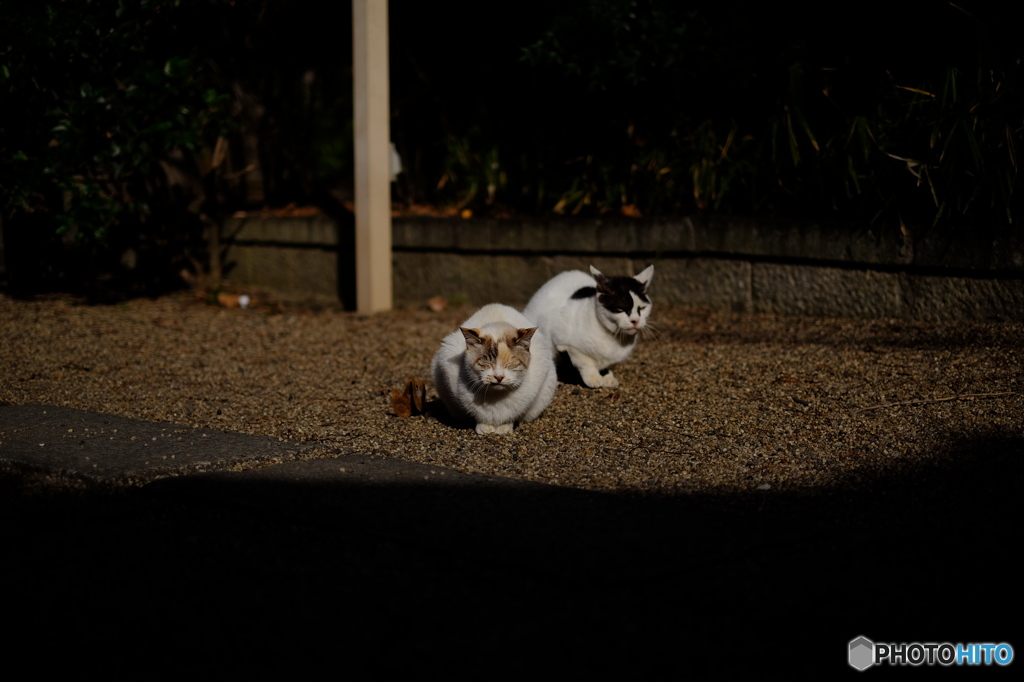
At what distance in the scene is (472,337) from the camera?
336 cm

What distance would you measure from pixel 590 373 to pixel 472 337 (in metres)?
1.06

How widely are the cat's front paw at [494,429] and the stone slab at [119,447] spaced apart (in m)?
0.69

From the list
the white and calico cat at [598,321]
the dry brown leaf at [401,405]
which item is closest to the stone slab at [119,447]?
the dry brown leaf at [401,405]

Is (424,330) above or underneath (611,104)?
underneath

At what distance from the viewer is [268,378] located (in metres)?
4.57

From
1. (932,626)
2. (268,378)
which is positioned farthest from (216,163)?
(932,626)

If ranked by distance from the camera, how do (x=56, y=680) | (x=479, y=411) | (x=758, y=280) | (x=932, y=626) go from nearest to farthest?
(x=56, y=680) < (x=932, y=626) < (x=479, y=411) < (x=758, y=280)

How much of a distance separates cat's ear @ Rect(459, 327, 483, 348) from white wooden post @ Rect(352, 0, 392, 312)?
3292 millimetres

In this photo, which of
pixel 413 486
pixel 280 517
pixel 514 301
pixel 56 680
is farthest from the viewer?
pixel 514 301

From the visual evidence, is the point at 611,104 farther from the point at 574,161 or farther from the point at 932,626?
the point at 932,626

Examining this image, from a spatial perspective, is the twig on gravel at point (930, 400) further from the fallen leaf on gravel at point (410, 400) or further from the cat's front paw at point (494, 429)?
the fallen leaf on gravel at point (410, 400)

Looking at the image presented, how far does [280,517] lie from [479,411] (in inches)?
44.3

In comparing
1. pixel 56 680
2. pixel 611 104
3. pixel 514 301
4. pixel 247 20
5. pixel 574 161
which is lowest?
pixel 56 680

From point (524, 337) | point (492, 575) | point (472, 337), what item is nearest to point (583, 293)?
point (524, 337)
